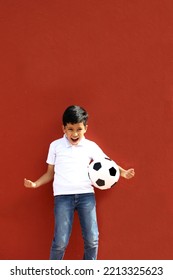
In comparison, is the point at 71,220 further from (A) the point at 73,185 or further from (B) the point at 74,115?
(B) the point at 74,115

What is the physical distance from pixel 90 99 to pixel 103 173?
2.13ft

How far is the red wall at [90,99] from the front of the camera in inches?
156

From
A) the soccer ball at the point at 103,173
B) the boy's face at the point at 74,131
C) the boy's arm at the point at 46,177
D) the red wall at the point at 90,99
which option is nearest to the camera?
the soccer ball at the point at 103,173

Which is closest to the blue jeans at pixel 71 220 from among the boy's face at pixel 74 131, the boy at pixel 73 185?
the boy at pixel 73 185

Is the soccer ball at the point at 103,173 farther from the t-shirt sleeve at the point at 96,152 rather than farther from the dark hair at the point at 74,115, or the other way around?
the dark hair at the point at 74,115

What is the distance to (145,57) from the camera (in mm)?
3979

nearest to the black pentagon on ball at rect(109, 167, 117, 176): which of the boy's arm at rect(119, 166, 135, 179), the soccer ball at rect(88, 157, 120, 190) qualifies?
the soccer ball at rect(88, 157, 120, 190)

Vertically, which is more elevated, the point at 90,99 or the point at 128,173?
the point at 90,99

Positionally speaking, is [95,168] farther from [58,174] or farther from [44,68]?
[44,68]

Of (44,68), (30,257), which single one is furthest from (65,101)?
(30,257)

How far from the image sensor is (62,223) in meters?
3.74

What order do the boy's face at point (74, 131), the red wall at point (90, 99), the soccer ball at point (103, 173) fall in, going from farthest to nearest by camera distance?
1. the red wall at point (90, 99)
2. the boy's face at point (74, 131)
3. the soccer ball at point (103, 173)

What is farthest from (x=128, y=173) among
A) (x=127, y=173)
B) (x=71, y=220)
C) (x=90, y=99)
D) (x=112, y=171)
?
(x=90, y=99)
